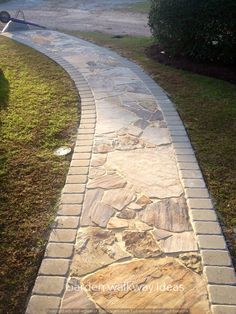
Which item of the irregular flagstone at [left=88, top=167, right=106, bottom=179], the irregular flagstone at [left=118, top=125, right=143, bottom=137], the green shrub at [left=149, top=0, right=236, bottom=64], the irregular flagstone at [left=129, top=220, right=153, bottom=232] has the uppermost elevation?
the green shrub at [left=149, top=0, right=236, bottom=64]

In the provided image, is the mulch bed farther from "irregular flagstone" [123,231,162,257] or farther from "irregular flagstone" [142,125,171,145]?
"irregular flagstone" [123,231,162,257]

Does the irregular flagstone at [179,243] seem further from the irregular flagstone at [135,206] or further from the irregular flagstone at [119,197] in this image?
the irregular flagstone at [119,197]

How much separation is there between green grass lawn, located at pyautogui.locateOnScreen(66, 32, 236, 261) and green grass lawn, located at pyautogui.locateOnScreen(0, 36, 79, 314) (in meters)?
1.70

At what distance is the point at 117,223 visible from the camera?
10.8 ft

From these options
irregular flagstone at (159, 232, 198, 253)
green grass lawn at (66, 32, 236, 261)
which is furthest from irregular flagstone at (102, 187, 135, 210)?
green grass lawn at (66, 32, 236, 261)

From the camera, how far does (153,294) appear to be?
8.60 feet

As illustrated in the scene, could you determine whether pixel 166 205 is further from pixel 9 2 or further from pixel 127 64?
pixel 9 2

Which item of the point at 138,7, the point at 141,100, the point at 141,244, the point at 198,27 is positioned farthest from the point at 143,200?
the point at 138,7

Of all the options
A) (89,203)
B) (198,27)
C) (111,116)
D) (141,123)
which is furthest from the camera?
(198,27)

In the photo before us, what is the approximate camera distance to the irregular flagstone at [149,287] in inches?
100

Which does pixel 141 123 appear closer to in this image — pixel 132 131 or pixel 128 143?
pixel 132 131

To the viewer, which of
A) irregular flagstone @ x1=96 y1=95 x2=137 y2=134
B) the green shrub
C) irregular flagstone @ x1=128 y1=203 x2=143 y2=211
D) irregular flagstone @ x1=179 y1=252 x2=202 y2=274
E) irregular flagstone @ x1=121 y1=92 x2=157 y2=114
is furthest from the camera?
the green shrub

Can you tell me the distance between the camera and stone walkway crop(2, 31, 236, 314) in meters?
2.60

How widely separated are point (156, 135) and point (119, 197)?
149 cm
